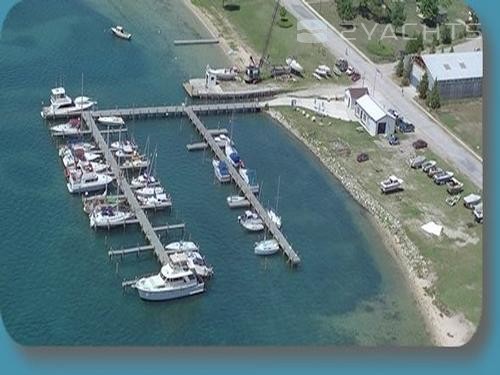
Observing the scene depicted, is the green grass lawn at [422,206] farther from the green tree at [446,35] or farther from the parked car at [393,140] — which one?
the green tree at [446,35]

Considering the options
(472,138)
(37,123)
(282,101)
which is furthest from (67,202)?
(472,138)

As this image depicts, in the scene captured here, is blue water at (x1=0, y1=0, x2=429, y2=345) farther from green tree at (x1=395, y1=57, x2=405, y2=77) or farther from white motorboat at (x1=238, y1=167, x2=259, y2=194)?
green tree at (x1=395, y1=57, x2=405, y2=77)

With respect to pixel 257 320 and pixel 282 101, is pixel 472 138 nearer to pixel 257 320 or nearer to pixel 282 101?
pixel 282 101

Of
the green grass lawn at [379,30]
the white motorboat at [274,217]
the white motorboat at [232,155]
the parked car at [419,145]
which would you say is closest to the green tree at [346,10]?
the green grass lawn at [379,30]

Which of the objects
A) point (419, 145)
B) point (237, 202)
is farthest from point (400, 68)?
point (237, 202)

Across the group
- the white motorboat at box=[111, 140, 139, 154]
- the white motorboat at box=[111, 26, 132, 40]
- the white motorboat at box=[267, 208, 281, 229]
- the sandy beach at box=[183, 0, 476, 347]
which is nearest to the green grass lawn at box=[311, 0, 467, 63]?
the sandy beach at box=[183, 0, 476, 347]

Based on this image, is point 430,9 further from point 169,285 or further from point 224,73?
point 169,285
